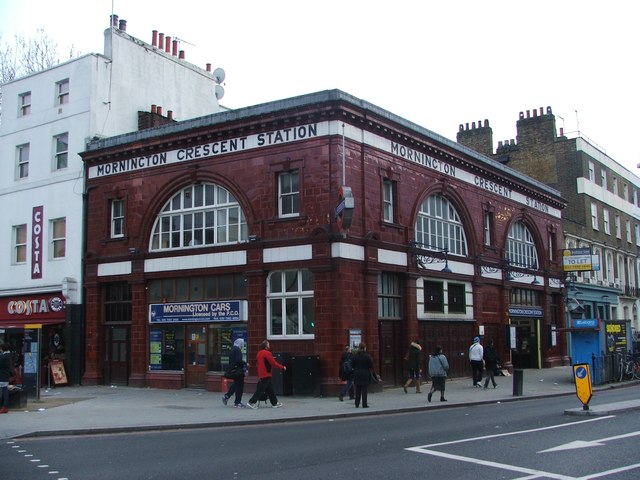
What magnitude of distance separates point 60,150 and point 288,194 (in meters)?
11.6

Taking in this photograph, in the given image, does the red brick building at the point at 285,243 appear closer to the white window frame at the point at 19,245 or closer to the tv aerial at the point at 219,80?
the white window frame at the point at 19,245

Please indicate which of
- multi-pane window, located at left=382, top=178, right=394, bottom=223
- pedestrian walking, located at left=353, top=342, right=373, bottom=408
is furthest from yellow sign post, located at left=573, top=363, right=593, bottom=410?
multi-pane window, located at left=382, top=178, right=394, bottom=223

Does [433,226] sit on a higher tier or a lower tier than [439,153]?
lower

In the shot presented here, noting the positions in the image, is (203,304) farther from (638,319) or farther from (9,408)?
(638,319)

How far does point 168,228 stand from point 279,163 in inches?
217

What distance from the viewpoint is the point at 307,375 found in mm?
21453

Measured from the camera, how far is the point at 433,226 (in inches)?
1083

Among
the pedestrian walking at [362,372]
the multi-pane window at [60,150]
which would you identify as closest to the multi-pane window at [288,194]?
the pedestrian walking at [362,372]

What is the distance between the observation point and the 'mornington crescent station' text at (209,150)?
75.7ft

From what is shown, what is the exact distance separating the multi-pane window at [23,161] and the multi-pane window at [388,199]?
15.7 meters

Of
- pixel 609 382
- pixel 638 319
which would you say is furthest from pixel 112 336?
pixel 638 319

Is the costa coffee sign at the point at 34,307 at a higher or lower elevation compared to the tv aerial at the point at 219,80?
lower

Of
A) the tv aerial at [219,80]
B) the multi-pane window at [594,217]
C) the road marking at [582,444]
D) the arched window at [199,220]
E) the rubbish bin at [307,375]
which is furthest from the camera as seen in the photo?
the multi-pane window at [594,217]

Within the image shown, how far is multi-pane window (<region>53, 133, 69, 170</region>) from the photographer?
29.2 meters
